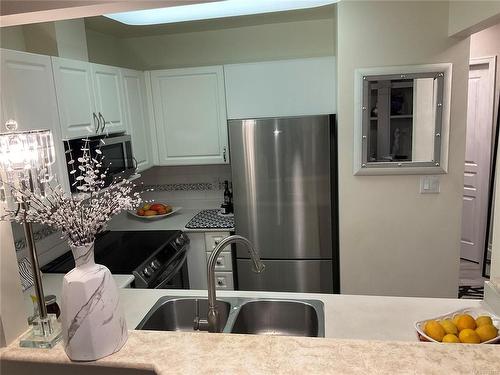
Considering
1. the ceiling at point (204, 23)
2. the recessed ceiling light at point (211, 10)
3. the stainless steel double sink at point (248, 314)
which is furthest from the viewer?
the ceiling at point (204, 23)

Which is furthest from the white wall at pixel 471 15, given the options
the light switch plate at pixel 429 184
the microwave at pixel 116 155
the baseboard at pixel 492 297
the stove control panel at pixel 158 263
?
the stove control panel at pixel 158 263

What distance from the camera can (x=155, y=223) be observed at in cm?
343

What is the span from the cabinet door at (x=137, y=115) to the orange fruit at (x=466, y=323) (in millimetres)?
2499

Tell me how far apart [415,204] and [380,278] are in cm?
60

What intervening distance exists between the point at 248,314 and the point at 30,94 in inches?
58.3

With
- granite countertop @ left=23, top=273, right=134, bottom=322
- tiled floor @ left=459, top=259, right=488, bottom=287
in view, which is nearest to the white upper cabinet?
granite countertop @ left=23, top=273, right=134, bottom=322

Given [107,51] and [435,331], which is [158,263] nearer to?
[435,331]

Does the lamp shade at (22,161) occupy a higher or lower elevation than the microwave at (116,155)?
higher

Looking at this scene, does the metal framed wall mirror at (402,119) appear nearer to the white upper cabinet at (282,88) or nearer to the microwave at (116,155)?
the white upper cabinet at (282,88)

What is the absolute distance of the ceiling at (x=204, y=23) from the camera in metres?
2.99

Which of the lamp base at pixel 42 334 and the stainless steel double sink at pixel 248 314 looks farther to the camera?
the stainless steel double sink at pixel 248 314

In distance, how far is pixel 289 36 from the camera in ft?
11.2

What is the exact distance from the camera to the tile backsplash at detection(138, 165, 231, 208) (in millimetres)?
3811

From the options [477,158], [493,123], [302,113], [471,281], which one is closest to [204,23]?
[302,113]
